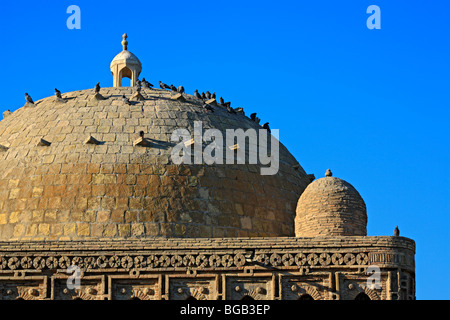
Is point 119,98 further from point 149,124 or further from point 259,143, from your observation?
point 259,143

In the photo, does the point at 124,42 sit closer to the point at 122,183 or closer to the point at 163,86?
the point at 163,86

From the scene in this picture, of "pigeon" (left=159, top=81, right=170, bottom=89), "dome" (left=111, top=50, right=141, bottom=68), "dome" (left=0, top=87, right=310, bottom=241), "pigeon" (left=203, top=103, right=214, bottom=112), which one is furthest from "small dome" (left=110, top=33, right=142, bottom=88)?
"pigeon" (left=203, top=103, right=214, bottom=112)

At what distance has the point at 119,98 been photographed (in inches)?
1239

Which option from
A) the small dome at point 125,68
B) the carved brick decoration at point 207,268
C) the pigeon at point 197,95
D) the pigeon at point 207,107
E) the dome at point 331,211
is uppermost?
the small dome at point 125,68

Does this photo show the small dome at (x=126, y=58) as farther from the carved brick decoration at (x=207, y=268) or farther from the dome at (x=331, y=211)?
the carved brick decoration at (x=207, y=268)

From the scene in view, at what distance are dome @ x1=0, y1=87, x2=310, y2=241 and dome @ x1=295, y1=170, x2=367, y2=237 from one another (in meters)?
1.86

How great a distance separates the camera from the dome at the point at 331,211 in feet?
90.3

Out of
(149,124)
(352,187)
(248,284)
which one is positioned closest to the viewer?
(248,284)

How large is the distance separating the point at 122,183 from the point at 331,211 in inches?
187

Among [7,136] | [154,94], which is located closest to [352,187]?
[154,94]

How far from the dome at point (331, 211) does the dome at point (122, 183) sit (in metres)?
1.86

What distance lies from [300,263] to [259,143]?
5.89 meters

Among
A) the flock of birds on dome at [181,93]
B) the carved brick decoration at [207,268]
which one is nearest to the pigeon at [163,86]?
the flock of birds on dome at [181,93]

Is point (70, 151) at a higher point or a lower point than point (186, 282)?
higher
